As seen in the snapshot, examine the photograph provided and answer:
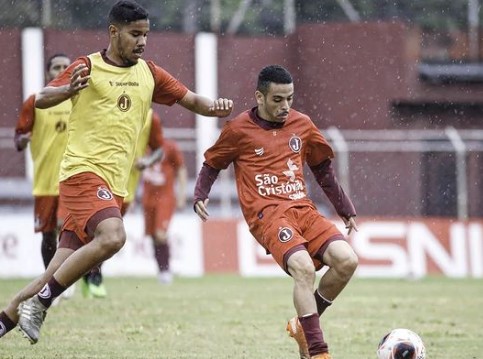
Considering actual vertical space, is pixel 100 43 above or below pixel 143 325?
above

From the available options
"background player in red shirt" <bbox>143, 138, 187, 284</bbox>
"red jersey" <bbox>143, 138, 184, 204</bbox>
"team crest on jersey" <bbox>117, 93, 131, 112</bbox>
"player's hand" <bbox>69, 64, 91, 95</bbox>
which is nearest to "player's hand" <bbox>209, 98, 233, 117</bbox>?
"team crest on jersey" <bbox>117, 93, 131, 112</bbox>

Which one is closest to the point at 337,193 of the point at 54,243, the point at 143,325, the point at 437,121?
the point at 143,325

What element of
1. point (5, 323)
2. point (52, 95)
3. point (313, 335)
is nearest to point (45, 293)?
point (5, 323)

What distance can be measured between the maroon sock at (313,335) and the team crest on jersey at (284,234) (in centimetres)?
57

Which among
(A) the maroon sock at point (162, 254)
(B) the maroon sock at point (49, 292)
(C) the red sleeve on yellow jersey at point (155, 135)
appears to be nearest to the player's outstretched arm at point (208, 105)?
(B) the maroon sock at point (49, 292)

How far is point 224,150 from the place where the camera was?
907cm

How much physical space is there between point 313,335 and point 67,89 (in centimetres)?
231

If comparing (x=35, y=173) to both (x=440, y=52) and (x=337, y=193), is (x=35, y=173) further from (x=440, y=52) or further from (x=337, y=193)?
(x=440, y=52)

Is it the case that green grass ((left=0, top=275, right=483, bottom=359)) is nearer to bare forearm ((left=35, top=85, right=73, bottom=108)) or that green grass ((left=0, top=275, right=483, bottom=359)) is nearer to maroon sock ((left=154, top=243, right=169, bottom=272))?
maroon sock ((left=154, top=243, right=169, bottom=272))

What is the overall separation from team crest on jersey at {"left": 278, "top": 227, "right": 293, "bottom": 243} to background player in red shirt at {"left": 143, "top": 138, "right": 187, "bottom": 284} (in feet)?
29.6

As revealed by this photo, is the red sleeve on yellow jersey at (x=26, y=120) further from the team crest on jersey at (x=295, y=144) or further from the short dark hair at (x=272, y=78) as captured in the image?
the team crest on jersey at (x=295, y=144)

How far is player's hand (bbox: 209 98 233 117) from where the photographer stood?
29.9ft

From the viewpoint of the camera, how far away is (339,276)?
8609 millimetres

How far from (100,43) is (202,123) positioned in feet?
8.11
